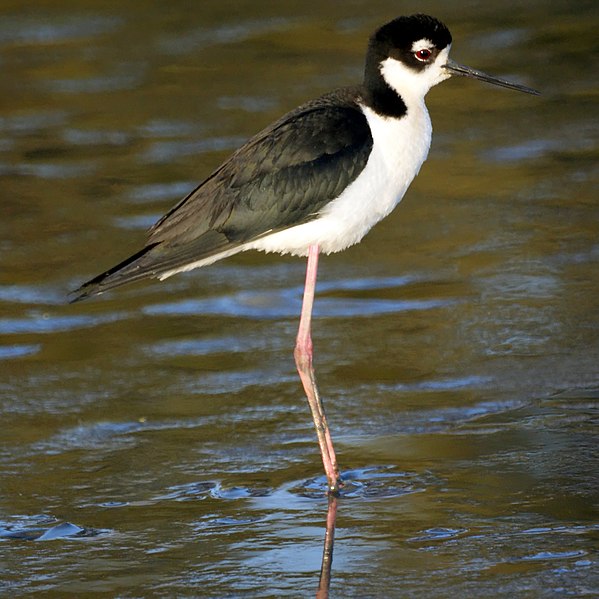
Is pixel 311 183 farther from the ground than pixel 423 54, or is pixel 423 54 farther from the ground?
pixel 423 54

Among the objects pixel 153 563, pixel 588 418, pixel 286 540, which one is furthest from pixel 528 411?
pixel 153 563

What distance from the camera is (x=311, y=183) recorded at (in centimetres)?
623

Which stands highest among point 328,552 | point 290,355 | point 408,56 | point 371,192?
point 408,56

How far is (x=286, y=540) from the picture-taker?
17.3 ft

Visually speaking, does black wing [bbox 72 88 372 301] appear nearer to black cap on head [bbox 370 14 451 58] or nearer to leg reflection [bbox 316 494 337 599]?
black cap on head [bbox 370 14 451 58]

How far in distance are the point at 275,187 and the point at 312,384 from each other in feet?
2.86

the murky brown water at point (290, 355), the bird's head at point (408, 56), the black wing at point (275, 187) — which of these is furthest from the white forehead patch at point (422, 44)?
the murky brown water at point (290, 355)

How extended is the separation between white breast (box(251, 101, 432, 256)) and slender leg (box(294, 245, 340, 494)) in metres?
0.12

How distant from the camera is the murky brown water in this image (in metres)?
5.17

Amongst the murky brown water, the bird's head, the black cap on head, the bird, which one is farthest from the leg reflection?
the black cap on head

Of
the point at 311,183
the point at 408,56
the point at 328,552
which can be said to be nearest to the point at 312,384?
the point at 311,183

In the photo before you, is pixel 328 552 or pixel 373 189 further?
pixel 373 189

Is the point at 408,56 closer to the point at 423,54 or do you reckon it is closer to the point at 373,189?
the point at 423,54

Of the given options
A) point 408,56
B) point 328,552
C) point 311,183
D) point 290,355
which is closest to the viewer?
point 328,552
